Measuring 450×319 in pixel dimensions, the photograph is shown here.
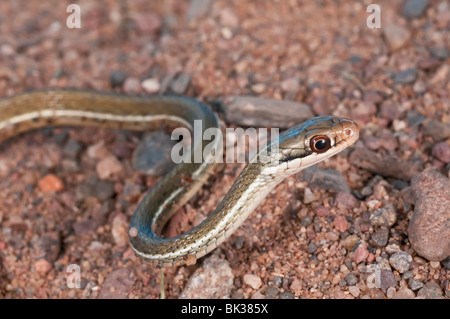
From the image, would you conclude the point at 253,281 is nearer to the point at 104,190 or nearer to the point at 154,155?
the point at 154,155

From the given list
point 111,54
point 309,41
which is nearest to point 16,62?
point 111,54

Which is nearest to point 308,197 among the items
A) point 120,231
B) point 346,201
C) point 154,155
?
point 346,201

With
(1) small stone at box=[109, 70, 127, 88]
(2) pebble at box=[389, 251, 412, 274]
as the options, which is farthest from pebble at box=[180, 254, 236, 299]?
(1) small stone at box=[109, 70, 127, 88]

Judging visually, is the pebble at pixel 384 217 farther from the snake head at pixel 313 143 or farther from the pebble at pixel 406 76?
the pebble at pixel 406 76

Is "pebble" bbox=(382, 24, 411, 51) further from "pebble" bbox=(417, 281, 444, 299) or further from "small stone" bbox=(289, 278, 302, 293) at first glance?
"small stone" bbox=(289, 278, 302, 293)

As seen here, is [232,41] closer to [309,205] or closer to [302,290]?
[309,205]

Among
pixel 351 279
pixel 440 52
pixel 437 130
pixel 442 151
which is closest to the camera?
pixel 351 279

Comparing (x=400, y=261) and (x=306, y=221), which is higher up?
(x=306, y=221)

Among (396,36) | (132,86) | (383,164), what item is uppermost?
(396,36)
